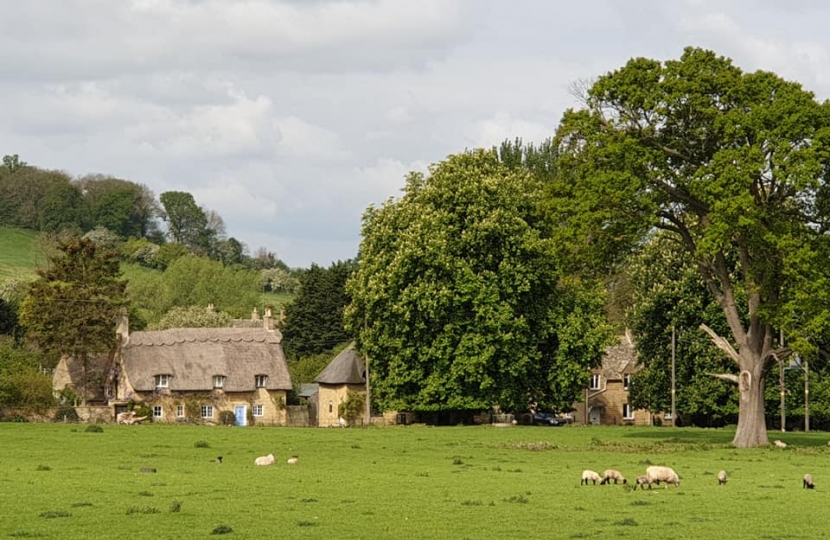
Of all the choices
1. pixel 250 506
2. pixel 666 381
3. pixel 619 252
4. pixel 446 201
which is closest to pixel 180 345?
pixel 446 201

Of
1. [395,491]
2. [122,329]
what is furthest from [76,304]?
[395,491]

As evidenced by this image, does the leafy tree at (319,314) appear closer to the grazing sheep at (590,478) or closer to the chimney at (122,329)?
the chimney at (122,329)

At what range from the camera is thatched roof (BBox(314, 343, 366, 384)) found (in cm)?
10806

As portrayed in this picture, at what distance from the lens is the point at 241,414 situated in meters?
112

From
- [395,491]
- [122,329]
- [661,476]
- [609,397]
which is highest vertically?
[122,329]

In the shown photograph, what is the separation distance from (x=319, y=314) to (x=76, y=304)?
139 ft

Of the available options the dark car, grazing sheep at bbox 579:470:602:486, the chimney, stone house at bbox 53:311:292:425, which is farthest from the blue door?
grazing sheep at bbox 579:470:602:486

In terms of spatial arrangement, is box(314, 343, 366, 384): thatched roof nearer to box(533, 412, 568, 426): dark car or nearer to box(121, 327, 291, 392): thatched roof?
box(121, 327, 291, 392): thatched roof

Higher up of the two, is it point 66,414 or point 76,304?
point 76,304

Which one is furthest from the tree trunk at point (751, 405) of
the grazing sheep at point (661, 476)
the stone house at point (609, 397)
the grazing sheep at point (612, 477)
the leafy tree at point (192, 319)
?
the leafy tree at point (192, 319)

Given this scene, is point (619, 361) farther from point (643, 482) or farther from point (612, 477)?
point (643, 482)

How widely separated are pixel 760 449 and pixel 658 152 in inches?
572

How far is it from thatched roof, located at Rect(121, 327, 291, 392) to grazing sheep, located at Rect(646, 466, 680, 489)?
76.3 metres

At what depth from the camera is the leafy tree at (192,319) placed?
5605 inches
